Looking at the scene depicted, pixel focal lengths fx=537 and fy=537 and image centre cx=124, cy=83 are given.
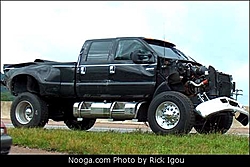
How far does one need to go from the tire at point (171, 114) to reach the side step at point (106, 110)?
535 millimetres

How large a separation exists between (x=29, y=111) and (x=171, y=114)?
12.0 ft

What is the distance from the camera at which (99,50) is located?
1225 centimetres

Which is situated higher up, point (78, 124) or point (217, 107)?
point (217, 107)

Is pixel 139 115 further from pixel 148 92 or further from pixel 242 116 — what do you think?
pixel 242 116

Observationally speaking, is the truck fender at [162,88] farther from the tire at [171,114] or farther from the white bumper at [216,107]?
the white bumper at [216,107]

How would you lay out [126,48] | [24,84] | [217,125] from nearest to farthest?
[126,48] → [217,125] → [24,84]

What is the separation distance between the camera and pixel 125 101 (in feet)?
38.7

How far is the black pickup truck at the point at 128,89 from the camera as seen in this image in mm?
10898

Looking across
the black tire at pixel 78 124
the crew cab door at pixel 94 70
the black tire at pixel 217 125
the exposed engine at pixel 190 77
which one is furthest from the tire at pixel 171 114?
the black tire at pixel 78 124

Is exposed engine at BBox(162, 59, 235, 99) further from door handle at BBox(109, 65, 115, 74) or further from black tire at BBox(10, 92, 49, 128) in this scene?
black tire at BBox(10, 92, 49, 128)

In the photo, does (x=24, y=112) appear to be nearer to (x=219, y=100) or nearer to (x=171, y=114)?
(x=171, y=114)

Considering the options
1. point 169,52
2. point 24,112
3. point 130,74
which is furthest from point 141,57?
point 24,112

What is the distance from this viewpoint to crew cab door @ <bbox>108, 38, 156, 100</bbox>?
11.3 metres

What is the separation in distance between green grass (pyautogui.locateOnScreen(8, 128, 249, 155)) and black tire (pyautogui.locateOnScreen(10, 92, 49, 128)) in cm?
183
